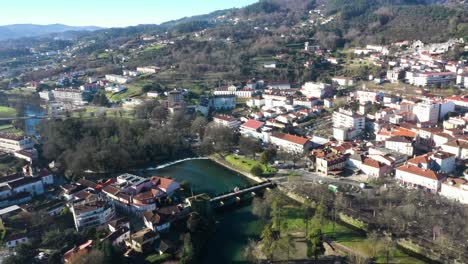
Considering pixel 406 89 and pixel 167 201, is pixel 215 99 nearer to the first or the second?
pixel 406 89

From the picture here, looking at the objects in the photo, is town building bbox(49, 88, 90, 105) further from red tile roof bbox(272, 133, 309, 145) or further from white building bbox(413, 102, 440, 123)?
white building bbox(413, 102, 440, 123)

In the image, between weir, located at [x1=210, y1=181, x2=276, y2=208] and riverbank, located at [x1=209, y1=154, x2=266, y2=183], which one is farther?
riverbank, located at [x1=209, y1=154, x2=266, y2=183]

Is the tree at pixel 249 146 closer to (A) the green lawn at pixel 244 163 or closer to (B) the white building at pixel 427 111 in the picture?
(A) the green lawn at pixel 244 163

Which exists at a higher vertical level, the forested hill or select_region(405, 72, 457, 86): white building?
the forested hill

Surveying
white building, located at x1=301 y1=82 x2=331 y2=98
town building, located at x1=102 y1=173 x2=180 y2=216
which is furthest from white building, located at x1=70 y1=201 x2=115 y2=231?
white building, located at x1=301 y1=82 x2=331 y2=98

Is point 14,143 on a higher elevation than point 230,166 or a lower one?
higher

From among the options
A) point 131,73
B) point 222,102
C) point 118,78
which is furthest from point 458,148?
point 131,73

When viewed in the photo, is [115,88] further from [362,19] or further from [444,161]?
[362,19]
